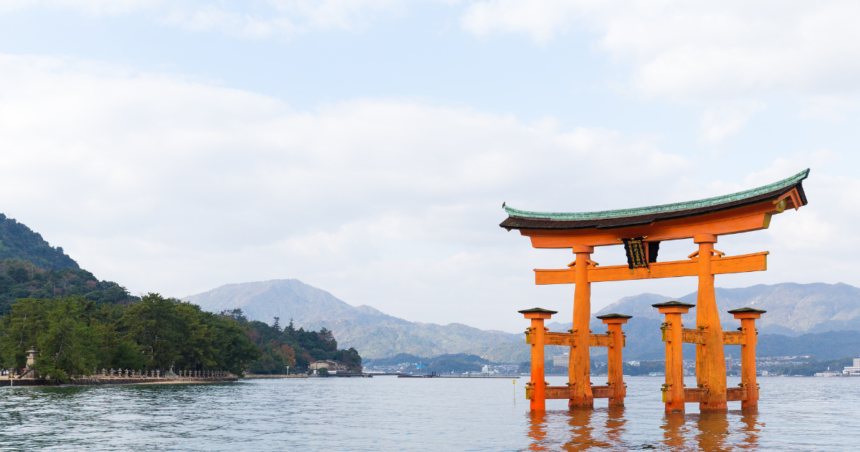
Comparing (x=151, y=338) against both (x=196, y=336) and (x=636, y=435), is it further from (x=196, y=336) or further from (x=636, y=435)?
(x=636, y=435)

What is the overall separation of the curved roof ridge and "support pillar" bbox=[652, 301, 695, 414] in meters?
4.38

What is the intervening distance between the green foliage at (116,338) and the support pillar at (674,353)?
162 ft

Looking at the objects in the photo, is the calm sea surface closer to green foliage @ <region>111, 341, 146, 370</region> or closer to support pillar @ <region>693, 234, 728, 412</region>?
support pillar @ <region>693, 234, 728, 412</region>

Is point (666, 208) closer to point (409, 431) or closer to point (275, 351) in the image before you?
point (409, 431)

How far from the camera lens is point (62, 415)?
2977 centimetres

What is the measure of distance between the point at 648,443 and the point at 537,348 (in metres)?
9.27

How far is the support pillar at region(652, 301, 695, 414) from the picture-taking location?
87.5 feet

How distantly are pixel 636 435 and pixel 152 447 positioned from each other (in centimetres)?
1418

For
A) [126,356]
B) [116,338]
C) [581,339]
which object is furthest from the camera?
[126,356]

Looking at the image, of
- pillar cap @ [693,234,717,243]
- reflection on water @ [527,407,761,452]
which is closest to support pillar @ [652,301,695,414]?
reflection on water @ [527,407,761,452]

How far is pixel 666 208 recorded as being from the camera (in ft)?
97.8

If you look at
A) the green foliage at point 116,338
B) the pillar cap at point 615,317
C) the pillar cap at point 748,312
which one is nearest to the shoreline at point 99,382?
the green foliage at point 116,338

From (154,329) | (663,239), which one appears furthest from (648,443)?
(154,329)

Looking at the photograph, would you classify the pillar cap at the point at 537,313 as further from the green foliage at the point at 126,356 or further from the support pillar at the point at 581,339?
the green foliage at the point at 126,356
